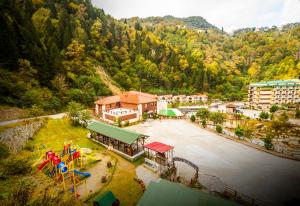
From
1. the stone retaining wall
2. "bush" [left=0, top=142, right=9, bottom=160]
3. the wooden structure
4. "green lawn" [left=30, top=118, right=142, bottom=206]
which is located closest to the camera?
"green lawn" [left=30, top=118, right=142, bottom=206]

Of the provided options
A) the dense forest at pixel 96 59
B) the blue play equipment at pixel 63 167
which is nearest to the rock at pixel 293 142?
the blue play equipment at pixel 63 167

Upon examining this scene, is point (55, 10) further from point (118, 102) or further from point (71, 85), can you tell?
point (118, 102)

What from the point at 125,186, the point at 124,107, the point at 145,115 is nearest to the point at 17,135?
the point at 125,186

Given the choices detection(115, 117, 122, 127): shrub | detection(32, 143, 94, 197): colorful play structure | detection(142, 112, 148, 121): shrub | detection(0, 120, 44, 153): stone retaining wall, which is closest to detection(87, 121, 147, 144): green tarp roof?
detection(32, 143, 94, 197): colorful play structure

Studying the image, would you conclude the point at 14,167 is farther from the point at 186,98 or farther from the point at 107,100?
the point at 186,98

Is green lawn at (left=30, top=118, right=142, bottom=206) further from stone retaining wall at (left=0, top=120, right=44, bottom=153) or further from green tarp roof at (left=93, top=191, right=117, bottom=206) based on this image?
green tarp roof at (left=93, top=191, right=117, bottom=206)

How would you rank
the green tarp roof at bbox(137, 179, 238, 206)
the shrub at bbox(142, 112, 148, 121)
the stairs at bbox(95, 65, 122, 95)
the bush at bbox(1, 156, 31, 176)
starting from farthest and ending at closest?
the stairs at bbox(95, 65, 122, 95) < the shrub at bbox(142, 112, 148, 121) < the bush at bbox(1, 156, 31, 176) < the green tarp roof at bbox(137, 179, 238, 206)

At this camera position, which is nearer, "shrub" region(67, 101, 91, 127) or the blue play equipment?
the blue play equipment
